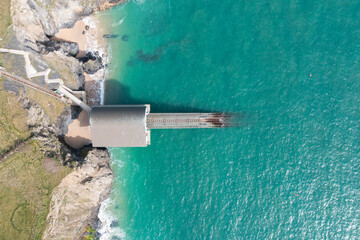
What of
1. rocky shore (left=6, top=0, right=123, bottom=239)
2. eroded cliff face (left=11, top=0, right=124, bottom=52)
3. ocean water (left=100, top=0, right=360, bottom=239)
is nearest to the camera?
rocky shore (left=6, top=0, right=123, bottom=239)

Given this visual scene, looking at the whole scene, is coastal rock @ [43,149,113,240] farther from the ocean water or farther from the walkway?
the walkway

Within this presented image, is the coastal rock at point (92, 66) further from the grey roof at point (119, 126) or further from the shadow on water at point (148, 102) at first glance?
the grey roof at point (119, 126)

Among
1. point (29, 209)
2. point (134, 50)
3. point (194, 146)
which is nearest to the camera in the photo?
point (29, 209)

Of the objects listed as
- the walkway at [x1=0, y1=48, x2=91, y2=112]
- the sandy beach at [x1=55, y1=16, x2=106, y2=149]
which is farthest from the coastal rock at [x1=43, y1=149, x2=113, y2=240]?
the walkway at [x1=0, y1=48, x2=91, y2=112]

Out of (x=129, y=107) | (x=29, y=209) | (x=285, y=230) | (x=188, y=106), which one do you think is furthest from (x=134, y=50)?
(x=285, y=230)

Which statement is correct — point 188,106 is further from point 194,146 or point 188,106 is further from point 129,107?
point 129,107

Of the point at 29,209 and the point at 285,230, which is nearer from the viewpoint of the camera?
the point at 29,209

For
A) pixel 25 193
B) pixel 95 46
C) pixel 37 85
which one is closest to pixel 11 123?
pixel 37 85
